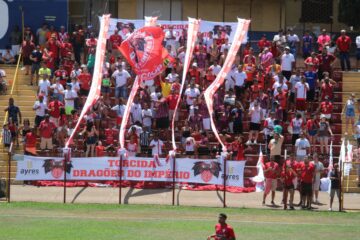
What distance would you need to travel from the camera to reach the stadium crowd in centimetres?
4144

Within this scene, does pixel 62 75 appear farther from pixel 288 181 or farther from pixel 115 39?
pixel 288 181

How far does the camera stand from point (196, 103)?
4316 cm

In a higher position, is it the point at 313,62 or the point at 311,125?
the point at 313,62

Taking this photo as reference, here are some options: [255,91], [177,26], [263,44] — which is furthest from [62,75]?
[263,44]

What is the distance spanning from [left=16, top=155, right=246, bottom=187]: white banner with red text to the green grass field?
1.39 m

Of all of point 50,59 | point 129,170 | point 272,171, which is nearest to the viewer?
point 272,171

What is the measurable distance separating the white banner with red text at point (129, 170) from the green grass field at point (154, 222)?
4.55 ft

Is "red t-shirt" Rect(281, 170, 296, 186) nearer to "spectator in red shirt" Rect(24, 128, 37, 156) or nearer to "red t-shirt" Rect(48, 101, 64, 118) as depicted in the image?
"spectator in red shirt" Rect(24, 128, 37, 156)

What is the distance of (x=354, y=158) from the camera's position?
40875 mm

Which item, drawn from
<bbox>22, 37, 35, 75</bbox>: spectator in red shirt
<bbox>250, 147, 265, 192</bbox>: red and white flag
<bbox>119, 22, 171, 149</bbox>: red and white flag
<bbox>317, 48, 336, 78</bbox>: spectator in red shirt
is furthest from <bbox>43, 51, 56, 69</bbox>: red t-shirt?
<bbox>250, 147, 265, 192</bbox>: red and white flag

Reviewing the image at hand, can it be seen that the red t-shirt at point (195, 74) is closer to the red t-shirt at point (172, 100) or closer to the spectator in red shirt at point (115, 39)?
the red t-shirt at point (172, 100)

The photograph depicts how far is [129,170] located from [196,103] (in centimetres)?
516

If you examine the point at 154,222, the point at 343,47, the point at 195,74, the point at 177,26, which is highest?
the point at 177,26

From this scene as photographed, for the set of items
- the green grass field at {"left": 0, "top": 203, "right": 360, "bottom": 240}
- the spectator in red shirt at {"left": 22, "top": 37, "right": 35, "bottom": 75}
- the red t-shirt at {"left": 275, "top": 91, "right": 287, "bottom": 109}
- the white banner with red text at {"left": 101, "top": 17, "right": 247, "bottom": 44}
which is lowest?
the green grass field at {"left": 0, "top": 203, "right": 360, "bottom": 240}
